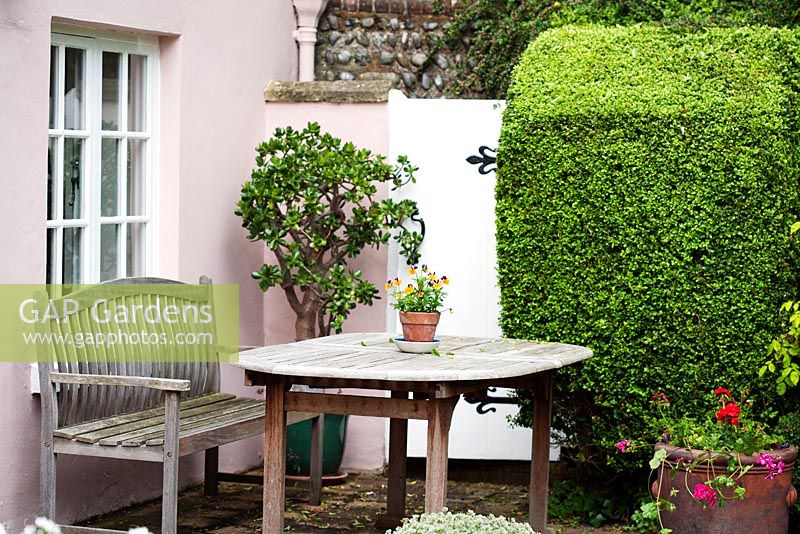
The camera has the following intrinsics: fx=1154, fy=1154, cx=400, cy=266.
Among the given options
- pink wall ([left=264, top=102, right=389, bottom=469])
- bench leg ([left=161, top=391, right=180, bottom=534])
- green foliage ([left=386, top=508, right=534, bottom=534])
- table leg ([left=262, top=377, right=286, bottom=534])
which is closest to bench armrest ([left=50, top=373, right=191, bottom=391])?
bench leg ([left=161, top=391, right=180, bottom=534])

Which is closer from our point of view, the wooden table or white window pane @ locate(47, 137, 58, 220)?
the wooden table

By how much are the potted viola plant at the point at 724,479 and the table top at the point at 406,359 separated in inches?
25.9

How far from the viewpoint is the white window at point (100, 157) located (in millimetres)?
5477

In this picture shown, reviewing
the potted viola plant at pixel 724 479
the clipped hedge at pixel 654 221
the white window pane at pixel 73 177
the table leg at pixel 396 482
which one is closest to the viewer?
the potted viola plant at pixel 724 479

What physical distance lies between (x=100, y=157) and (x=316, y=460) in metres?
1.98

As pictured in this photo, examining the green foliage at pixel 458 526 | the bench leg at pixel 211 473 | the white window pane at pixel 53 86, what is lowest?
the bench leg at pixel 211 473

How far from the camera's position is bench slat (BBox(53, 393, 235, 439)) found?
499 centimetres

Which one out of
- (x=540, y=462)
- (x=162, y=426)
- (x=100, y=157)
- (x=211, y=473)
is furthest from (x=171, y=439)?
(x=540, y=462)

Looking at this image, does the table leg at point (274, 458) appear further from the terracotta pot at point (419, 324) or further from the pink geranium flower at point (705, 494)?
the pink geranium flower at point (705, 494)

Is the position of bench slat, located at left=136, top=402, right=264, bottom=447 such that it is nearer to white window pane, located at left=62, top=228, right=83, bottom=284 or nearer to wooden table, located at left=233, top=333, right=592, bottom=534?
wooden table, located at left=233, top=333, right=592, bottom=534

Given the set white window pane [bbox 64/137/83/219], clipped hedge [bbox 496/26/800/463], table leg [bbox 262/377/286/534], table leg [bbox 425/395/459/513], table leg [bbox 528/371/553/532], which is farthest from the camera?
white window pane [bbox 64/137/83/219]

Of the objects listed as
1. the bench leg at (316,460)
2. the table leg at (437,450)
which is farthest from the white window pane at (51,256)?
the table leg at (437,450)

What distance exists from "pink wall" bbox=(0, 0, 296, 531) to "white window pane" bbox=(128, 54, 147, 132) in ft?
0.37

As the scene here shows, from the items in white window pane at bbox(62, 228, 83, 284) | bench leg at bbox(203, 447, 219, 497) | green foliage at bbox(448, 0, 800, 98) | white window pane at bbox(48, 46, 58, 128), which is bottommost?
bench leg at bbox(203, 447, 219, 497)
